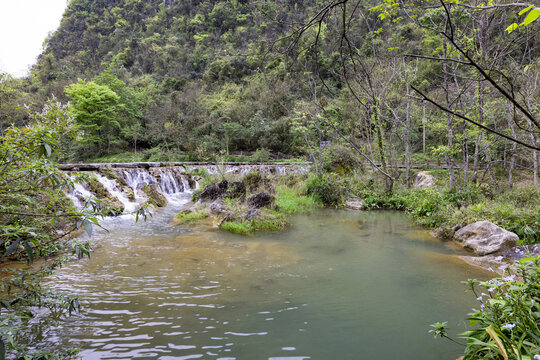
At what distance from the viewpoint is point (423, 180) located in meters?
16.6

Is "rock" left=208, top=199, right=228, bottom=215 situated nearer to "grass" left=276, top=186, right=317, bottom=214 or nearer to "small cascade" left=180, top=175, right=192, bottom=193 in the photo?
"grass" left=276, top=186, right=317, bottom=214

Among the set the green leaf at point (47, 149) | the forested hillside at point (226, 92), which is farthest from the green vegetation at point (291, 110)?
the forested hillside at point (226, 92)

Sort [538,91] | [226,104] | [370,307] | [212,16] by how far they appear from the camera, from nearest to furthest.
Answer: [370,307] < [538,91] < [226,104] < [212,16]

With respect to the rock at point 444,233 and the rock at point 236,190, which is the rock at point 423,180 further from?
the rock at point 236,190

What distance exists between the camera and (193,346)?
2754mm

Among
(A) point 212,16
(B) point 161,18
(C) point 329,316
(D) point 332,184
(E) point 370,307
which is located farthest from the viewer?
(B) point 161,18

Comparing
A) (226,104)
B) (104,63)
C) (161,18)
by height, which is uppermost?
(161,18)

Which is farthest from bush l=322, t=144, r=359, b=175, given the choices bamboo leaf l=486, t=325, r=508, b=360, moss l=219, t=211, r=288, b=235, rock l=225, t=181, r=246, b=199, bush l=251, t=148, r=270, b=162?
bamboo leaf l=486, t=325, r=508, b=360

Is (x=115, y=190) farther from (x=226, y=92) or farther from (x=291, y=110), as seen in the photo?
(x=226, y=92)

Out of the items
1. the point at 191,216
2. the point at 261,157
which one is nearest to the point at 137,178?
the point at 191,216

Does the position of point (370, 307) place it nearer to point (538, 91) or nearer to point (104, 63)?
point (538, 91)

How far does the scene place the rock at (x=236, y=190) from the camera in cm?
1020

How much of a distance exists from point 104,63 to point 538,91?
157ft

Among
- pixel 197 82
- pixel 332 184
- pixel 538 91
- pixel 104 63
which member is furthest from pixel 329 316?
pixel 104 63
